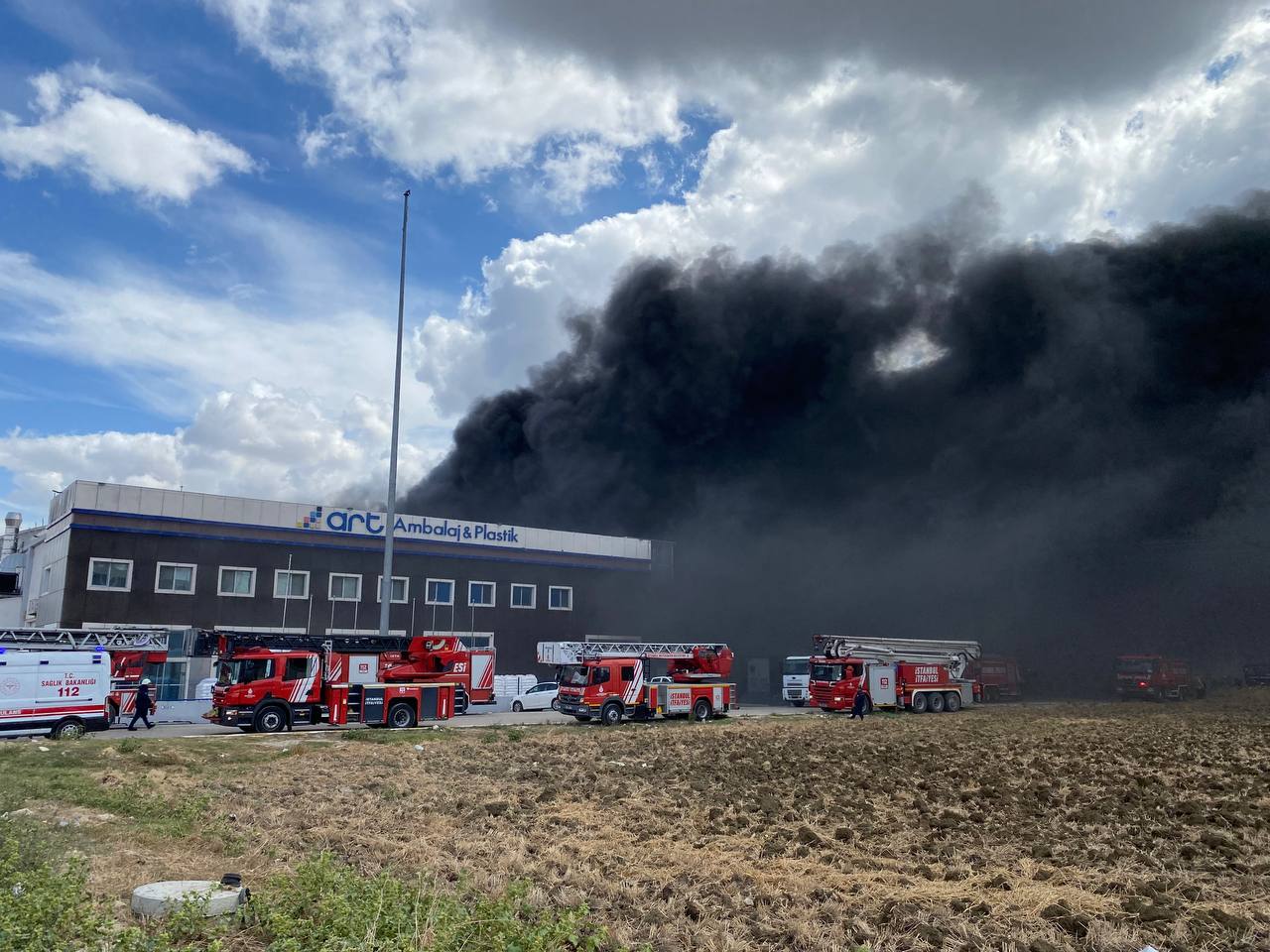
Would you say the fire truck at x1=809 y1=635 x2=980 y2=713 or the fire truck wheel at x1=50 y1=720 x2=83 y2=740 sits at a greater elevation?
the fire truck at x1=809 y1=635 x2=980 y2=713

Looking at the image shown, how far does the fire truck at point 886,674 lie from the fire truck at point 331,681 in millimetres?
15485

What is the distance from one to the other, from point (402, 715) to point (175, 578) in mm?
20011

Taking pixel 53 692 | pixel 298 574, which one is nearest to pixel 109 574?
pixel 298 574

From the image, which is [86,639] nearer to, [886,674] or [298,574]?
[298,574]

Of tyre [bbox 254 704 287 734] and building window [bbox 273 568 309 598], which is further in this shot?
building window [bbox 273 568 309 598]

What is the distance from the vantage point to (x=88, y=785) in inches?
543

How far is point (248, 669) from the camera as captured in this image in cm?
2773

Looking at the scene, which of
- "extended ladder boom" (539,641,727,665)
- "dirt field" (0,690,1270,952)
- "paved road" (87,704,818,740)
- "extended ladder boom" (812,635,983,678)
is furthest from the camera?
"extended ladder boom" (812,635,983,678)

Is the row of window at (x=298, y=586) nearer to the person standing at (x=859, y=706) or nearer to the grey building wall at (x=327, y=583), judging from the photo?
the grey building wall at (x=327, y=583)

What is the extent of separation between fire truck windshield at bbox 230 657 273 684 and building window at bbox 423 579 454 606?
72.4ft

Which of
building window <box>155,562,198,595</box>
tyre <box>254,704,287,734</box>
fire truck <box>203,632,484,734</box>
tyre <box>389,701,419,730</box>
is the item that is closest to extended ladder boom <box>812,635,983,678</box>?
fire truck <box>203,632,484,734</box>

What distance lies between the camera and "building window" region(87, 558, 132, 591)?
4084cm

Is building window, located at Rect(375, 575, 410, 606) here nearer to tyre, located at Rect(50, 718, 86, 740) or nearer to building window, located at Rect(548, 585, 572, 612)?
building window, located at Rect(548, 585, 572, 612)

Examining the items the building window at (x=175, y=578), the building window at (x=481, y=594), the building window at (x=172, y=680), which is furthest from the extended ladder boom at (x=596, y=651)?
the building window at (x=175, y=578)
